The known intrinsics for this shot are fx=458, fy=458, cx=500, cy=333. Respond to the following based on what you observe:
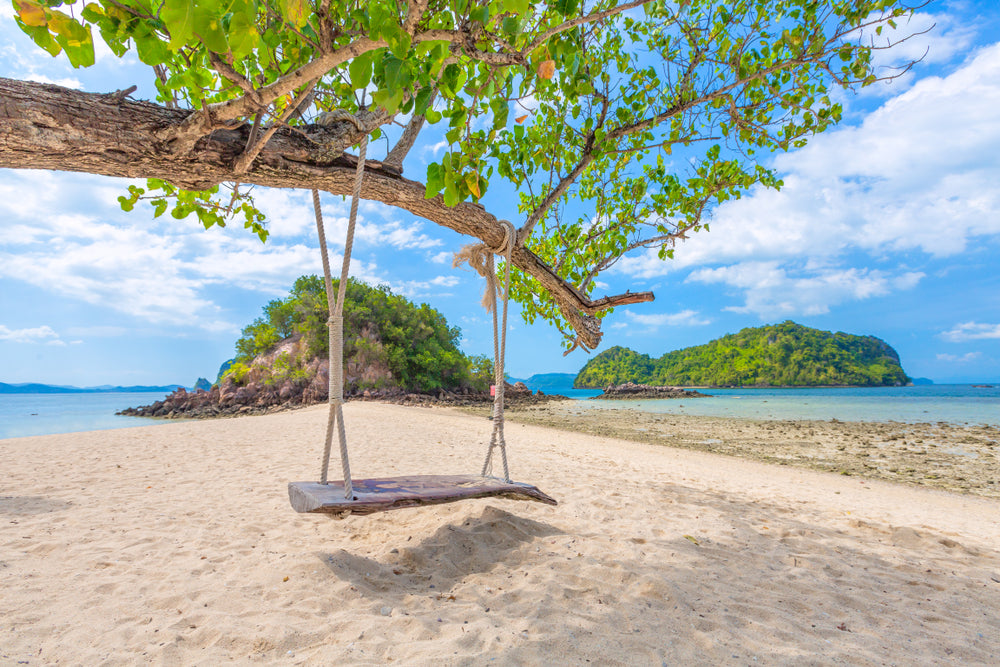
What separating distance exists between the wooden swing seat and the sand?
379mm

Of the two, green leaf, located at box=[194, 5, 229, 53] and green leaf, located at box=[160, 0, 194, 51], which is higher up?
green leaf, located at box=[194, 5, 229, 53]

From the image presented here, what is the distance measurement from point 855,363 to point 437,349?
48948 mm

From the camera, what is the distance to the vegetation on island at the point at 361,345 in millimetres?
21406

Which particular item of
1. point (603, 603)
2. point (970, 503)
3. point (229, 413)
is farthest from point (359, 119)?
point (229, 413)

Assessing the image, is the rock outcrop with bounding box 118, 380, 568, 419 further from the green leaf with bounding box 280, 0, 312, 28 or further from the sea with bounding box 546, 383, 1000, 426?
the green leaf with bounding box 280, 0, 312, 28

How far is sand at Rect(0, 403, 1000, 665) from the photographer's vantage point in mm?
1782

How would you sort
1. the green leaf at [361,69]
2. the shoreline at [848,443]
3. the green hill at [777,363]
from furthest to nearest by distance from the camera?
1. the green hill at [777,363]
2. the shoreline at [848,443]
3. the green leaf at [361,69]

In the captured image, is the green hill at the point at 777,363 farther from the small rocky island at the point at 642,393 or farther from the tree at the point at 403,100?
the tree at the point at 403,100

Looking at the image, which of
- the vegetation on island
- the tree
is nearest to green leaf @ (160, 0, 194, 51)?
the tree

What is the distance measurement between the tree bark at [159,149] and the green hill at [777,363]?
53.8 m

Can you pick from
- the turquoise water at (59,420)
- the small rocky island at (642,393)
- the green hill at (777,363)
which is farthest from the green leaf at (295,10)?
the green hill at (777,363)

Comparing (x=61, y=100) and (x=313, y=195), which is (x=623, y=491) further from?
(x=61, y=100)

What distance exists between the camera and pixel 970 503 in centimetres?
560

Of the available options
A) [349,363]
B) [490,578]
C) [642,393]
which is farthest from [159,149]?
[642,393]
